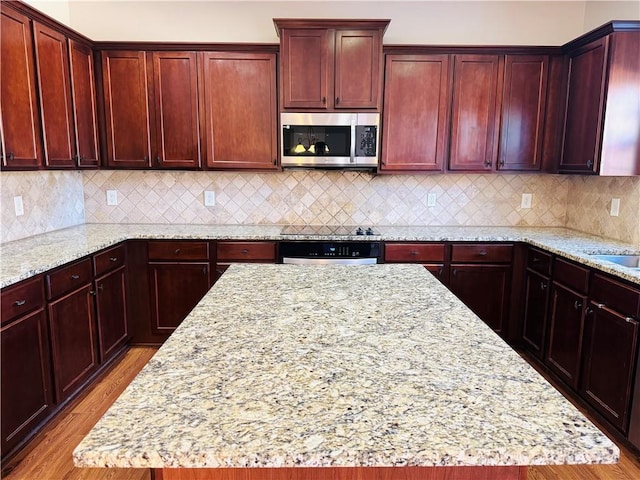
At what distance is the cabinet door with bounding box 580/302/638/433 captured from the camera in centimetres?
215

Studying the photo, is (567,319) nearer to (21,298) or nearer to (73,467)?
(73,467)

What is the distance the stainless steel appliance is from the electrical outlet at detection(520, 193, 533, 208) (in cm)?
152

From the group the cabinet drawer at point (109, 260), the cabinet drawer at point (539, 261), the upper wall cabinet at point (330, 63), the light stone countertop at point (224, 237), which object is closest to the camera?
the light stone countertop at point (224, 237)

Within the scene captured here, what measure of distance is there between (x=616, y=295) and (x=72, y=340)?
3.08 m

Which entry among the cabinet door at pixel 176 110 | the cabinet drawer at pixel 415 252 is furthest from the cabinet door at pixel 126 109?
the cabinet drawer at pixel 415 252

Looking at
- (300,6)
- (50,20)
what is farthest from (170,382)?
(300,6)

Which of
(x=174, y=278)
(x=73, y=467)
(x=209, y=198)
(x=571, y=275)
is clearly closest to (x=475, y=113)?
(x=571, y=275)

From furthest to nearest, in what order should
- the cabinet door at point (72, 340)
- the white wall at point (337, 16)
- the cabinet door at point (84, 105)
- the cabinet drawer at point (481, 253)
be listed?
the white wall at point (337, 16)
the cabinet drawer at point (481, 253)
the cabinet door at point (84, 105)
the cabinet door at point (72, 340)

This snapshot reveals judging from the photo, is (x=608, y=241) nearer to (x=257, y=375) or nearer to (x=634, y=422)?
(x=634, y=422)

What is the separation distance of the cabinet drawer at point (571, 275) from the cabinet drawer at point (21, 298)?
3.02m

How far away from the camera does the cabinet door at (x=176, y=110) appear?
3311 millimetres

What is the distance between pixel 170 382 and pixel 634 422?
2307 mm

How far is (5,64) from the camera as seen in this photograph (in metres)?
2.31

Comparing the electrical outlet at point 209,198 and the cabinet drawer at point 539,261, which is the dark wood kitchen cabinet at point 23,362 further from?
the cabinet drawer at point 539,261
